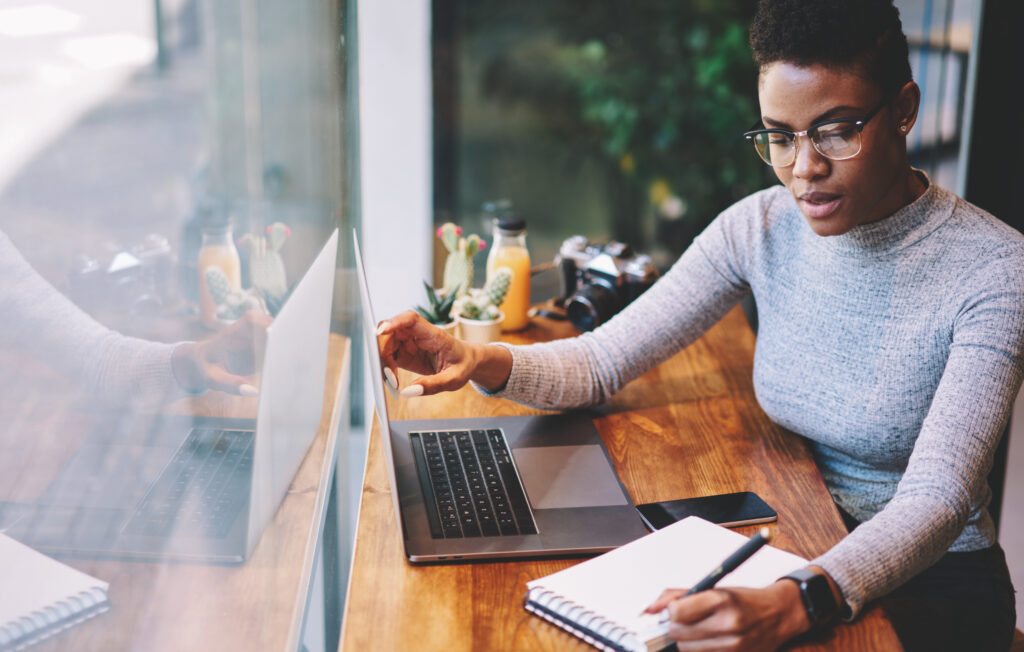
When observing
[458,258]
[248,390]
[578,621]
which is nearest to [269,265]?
[248,390]

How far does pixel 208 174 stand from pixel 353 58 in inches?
75.3

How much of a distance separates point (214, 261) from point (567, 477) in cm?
75

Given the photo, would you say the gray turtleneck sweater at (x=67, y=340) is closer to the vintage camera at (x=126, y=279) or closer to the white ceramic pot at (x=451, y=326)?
the vintage camera at (x=126, y=279)

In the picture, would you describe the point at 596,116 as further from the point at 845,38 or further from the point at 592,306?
the point at 845,38

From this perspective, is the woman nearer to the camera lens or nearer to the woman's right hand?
the woman's right hand

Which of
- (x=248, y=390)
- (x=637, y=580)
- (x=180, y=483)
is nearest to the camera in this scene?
(x=180, y=483)

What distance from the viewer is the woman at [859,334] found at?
978 millimetres

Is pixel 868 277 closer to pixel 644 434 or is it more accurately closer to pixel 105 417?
pixel 644 434

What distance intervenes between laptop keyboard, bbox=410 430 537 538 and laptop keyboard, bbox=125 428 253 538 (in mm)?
471

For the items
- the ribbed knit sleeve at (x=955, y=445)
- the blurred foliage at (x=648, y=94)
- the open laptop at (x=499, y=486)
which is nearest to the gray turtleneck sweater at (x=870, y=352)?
the ribbed knit sleeve at (x=955, y=445)

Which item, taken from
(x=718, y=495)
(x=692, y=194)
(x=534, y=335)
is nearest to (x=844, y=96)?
(x=718, y=495)

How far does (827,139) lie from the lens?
1103 millimetres

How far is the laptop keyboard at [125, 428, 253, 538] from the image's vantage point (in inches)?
14.7

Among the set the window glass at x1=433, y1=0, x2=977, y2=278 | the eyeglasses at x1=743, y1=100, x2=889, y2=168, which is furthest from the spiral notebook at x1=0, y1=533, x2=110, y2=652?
the window glass at x1=433, y1=0, x2=977, y2=278
